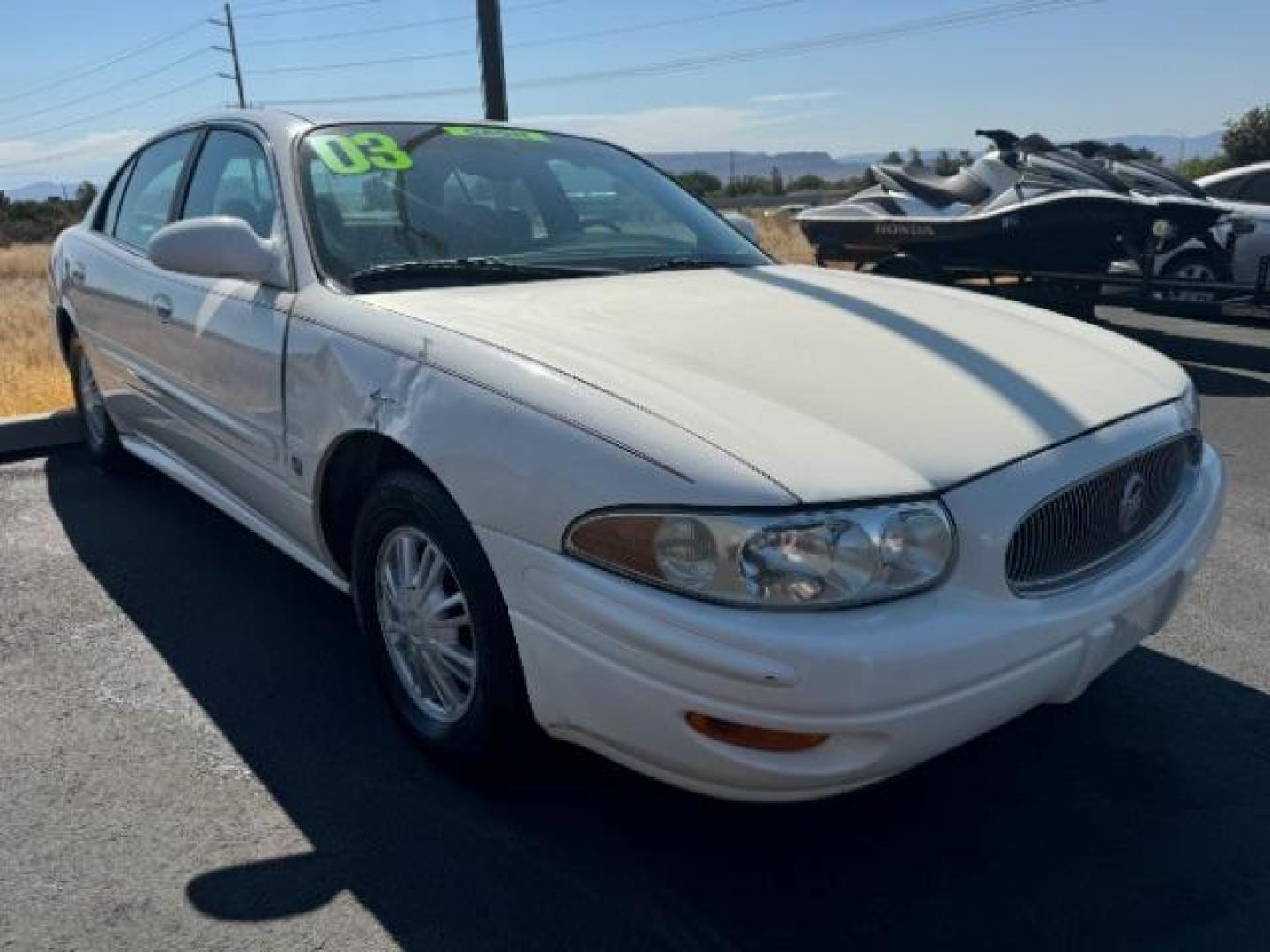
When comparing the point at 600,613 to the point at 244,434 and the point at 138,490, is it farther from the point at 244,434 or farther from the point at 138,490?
the point at 138,490

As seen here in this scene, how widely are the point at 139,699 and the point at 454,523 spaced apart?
4.48 ft

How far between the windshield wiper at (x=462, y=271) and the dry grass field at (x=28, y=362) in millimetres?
3886

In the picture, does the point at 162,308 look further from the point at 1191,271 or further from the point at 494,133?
the point at 1191,271

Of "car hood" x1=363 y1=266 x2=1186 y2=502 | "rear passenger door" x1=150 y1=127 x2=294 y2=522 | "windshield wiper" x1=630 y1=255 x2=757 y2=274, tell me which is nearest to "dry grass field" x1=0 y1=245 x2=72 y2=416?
"rear passenger door" x1=150 y1=127 x2=294 y2=522

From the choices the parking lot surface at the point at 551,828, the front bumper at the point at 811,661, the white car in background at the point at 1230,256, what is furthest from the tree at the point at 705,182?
the front bumper at the point at 811,661

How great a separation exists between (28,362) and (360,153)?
617cm

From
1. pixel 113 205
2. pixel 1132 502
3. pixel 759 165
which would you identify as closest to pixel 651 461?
pixel 1132 502

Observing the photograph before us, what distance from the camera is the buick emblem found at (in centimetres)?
247

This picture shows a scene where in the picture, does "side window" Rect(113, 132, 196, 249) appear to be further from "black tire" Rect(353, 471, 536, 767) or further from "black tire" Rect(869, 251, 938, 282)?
"black tire" Rect(869, 251, 938, 282)

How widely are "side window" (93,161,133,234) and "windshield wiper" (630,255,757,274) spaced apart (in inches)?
102

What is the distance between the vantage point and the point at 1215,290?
8359mm

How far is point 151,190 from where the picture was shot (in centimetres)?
439

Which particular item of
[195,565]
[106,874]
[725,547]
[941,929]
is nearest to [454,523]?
[725,547]

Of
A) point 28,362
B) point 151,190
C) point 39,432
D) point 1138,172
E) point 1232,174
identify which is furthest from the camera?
point 1232,174
